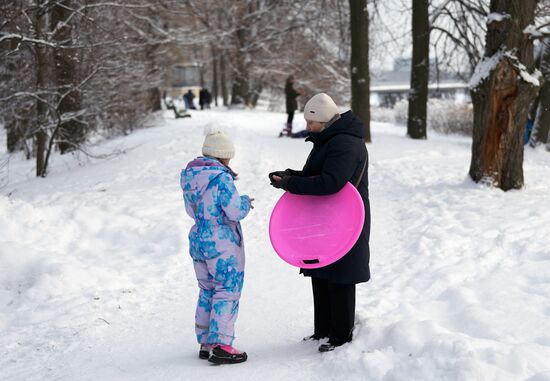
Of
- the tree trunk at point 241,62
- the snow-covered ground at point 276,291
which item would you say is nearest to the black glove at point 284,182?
the snow-covered ground at point 276,291

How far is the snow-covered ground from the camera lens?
399 cm

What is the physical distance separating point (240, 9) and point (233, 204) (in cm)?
2889

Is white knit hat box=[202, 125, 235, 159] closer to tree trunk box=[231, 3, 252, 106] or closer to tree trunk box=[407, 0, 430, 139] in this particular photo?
tree trunk box=[407, 0, 430, 139]

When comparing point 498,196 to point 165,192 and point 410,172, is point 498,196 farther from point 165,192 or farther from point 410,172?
point 165,192

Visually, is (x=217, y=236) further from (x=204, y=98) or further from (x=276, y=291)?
(x=204, y=98)

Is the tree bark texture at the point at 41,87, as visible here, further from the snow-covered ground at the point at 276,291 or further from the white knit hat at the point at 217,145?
the white knit hat at the point at 217,145

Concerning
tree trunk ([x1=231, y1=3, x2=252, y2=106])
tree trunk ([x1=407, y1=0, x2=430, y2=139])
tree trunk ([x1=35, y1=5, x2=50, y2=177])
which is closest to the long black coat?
tree trunk ([x1=35, y1=5, x2=50, y2=177])

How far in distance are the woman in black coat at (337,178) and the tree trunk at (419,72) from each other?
1329cm

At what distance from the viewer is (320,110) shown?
13.7ft

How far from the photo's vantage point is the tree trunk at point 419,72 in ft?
54.0

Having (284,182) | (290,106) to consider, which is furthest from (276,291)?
(290,106)

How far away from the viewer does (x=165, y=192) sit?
1047cm

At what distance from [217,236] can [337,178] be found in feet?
3.08

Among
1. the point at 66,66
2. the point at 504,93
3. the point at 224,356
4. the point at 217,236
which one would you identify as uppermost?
the point at 66,66
